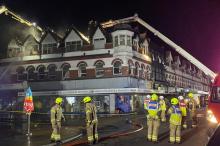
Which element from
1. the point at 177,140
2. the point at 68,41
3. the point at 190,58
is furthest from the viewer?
the point at 68,41

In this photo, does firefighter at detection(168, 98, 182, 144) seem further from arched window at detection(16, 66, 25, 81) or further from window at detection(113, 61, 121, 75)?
arched window at detection(16, 66, 25, 81)

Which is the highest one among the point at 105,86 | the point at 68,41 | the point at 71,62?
the point at 68,41

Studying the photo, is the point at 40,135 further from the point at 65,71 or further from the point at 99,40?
the point at 65,71

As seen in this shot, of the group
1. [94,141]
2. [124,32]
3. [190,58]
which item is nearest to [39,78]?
[124,32]

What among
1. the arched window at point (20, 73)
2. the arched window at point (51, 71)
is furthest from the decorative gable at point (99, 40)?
the arched window at point (20, 73)

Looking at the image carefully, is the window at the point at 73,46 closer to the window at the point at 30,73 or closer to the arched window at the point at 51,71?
the arched window at the point at 51,71

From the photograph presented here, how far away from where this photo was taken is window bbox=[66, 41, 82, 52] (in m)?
41.4

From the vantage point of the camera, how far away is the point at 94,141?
13.6 metres

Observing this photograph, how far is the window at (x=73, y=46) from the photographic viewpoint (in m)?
41.4

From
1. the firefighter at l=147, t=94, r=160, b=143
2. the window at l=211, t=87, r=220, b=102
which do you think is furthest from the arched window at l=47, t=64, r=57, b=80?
the window at l=211, t=87, r=220, b=102

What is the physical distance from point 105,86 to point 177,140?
26361 millimetres

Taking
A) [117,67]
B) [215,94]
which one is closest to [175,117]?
[215,94]

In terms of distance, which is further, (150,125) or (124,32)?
(124,32)

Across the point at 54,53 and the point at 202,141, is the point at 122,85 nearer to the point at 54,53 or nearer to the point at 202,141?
the point at 54,53
